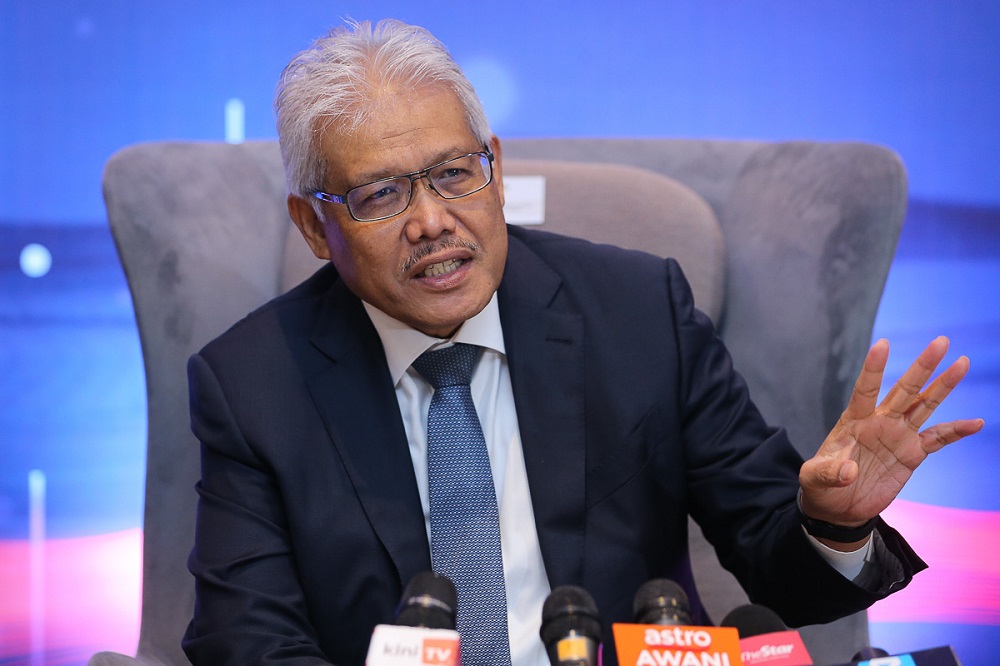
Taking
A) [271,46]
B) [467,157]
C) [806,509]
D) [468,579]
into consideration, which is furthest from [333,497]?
[271,46]

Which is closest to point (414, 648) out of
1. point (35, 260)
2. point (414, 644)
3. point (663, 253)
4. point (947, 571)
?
point (414, 644)

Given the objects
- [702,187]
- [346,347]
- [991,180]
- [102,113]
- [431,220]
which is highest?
[102,113]

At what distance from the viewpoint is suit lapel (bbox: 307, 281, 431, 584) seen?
1.63 metres

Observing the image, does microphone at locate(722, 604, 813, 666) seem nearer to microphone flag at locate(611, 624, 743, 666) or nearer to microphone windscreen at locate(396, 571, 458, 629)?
microphone flag at locate(611, 624, 743, 666)

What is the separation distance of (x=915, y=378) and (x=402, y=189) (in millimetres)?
776

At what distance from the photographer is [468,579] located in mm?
1600

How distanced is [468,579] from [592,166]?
0.99 m

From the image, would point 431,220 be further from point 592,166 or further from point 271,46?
point 271,46

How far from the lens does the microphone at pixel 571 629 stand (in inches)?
36.3

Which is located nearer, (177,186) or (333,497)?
(333,497)

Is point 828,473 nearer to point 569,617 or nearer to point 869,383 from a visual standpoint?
point 869,383

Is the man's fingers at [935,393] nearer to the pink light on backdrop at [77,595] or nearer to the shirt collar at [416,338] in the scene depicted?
the shirt collar at [416,338]

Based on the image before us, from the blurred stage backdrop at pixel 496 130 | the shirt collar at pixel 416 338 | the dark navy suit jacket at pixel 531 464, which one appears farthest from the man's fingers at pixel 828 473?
the blurred stage backdrop at pixel 496 130

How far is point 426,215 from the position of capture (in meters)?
1.58
